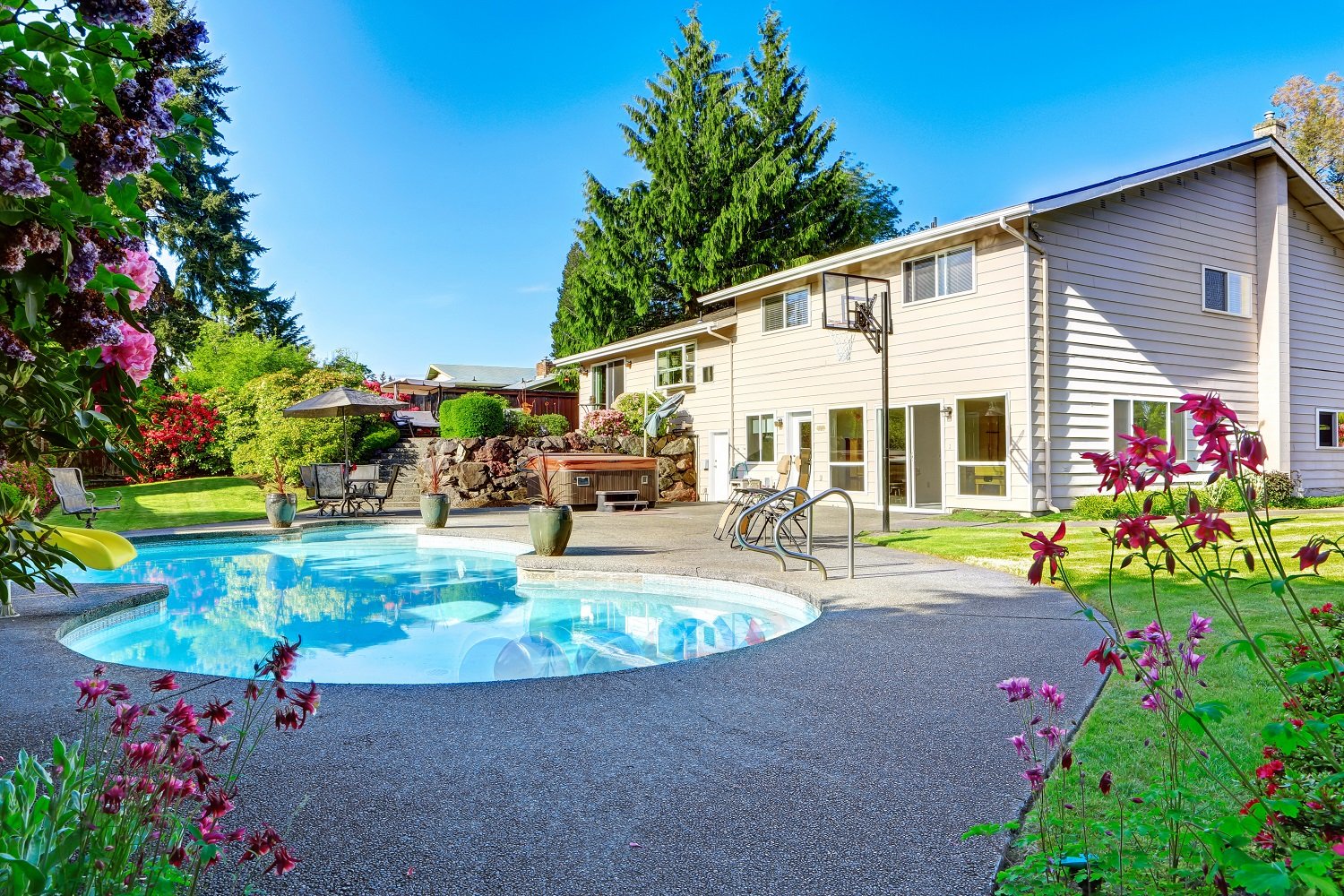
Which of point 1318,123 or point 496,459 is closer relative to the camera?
point 496,459

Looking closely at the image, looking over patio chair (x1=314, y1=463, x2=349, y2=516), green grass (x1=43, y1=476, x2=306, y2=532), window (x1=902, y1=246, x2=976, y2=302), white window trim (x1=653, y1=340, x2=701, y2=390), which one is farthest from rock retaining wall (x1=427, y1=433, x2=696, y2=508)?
window (x1=902, y1=246, x2=976, y2=302)

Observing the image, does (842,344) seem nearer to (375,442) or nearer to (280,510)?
(280,510)

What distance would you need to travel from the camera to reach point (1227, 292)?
15.6 metres

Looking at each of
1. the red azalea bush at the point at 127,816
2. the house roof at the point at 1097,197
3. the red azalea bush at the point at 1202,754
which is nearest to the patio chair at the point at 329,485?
the house roof at the point at 1097,197

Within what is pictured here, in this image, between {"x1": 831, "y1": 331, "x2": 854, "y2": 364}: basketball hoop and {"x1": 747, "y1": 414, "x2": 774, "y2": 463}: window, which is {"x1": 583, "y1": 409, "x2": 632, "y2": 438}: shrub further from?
{"x1": 831, "y1": 331, "x2": 854, "y2": 364}: basketball hoop

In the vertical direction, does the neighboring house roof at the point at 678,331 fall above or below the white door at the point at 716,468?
above

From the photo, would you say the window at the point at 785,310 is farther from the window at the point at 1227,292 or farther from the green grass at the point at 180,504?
the green grass at the point at 180,504

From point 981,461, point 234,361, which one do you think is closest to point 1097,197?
point 981,461

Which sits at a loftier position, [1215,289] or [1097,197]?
[1097,197]

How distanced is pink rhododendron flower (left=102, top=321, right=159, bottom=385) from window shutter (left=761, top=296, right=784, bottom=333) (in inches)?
669

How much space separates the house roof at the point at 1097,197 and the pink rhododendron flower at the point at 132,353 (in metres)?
13.1

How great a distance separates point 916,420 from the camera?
1616 centimetres

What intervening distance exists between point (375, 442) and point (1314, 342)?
22266mm

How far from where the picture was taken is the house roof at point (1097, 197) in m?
12.8
